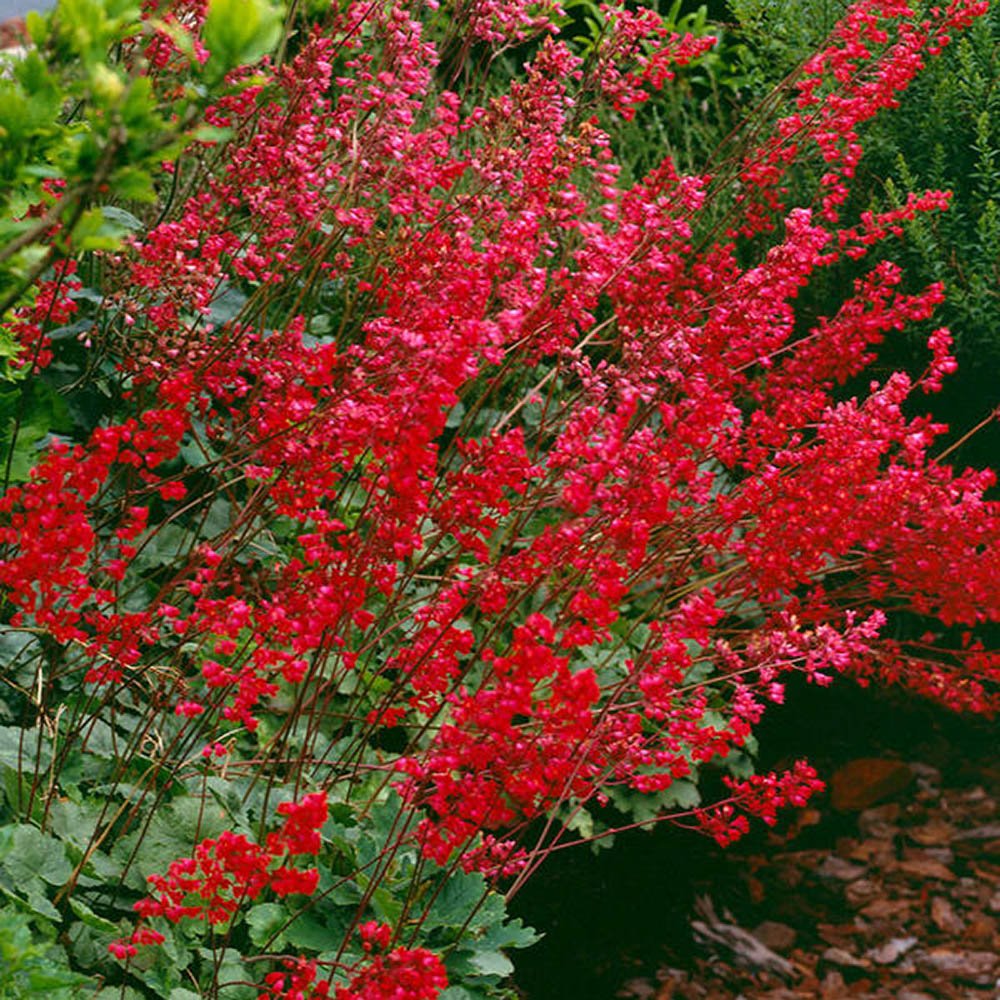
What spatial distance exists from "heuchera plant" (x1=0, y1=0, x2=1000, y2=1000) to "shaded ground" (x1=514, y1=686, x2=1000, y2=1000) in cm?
35

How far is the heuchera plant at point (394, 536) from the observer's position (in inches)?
72.8

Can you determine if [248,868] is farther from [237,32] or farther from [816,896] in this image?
[816,896]

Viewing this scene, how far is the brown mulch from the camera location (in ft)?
11.4

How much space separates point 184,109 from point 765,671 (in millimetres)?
1507

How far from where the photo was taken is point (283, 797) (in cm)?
241

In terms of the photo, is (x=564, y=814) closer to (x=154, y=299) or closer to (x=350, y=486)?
(x=350, y=486)

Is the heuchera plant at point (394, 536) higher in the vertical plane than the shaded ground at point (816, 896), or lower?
higher

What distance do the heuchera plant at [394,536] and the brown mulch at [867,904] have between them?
1.67 ft

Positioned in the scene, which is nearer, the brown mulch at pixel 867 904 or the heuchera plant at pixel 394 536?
the heuchera plant at pixel 394 536

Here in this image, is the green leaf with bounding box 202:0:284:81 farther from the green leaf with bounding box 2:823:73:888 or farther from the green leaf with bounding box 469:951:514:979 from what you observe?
the green leaf with bounding box 469:951:514:979

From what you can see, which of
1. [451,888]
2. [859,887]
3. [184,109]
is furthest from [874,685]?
[184,109]

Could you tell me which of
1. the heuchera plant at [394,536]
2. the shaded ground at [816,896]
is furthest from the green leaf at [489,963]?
the shaded ground at [816,896]

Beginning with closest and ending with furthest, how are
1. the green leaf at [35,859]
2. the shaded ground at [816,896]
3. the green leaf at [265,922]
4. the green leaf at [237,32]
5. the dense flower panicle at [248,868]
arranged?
the green leaf at [237,32], the dense flower panicle at [248,868], the green leaf at [35,859], the green leaf at [265,922], the shaded ground at [816,896]

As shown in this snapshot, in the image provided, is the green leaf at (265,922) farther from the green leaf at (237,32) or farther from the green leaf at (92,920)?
the green leaf at (237,32)
